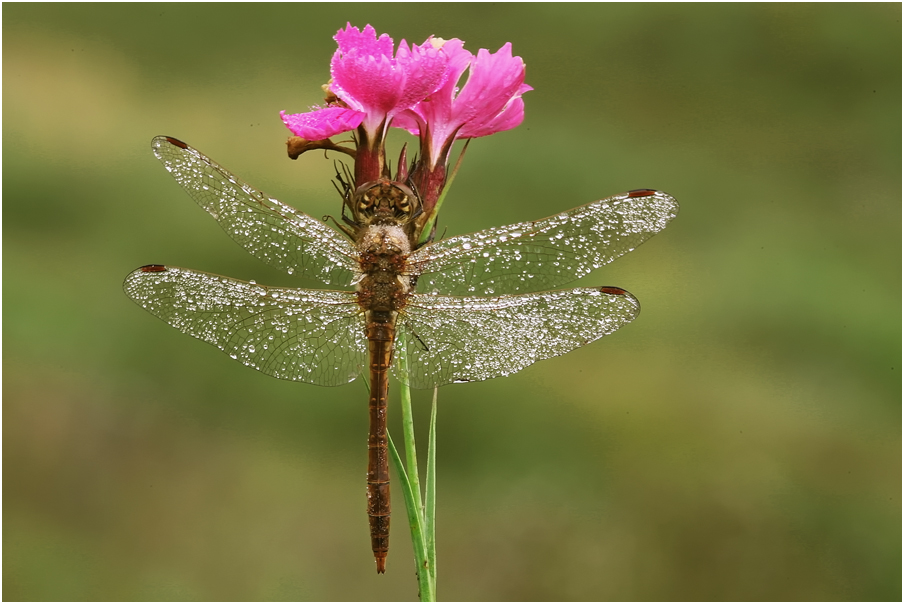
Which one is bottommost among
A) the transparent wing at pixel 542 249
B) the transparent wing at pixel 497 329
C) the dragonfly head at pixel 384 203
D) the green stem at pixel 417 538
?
the green stem at pixel 417 538

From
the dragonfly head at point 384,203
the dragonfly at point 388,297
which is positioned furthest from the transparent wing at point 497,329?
the dragonfly head at point 384,203

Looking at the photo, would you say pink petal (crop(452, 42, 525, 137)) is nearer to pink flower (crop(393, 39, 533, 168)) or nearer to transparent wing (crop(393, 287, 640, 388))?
pink flower (crop(393, 39, 533, 168))

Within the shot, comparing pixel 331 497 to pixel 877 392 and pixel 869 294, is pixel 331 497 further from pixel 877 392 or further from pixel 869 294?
pixel 869 294

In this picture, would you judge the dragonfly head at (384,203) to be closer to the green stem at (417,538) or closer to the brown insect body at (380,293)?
the brown insect body at (380,293)

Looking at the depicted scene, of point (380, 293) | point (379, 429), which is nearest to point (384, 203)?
point (380, 293)

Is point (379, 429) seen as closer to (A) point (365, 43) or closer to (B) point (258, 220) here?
(B) point (258, 220)
